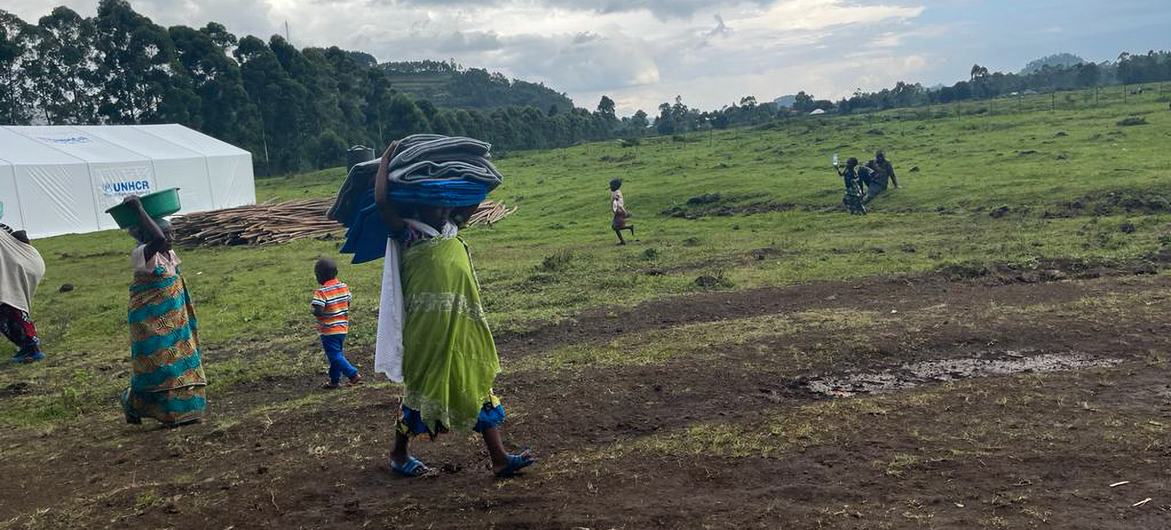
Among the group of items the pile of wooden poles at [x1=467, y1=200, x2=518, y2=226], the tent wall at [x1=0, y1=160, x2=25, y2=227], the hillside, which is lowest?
the hillside

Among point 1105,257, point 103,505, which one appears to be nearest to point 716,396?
point 103,505

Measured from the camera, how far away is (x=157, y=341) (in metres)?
6.08

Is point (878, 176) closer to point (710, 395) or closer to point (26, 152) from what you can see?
point (710, 395)

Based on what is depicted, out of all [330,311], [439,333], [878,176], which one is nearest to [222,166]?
[878,176]

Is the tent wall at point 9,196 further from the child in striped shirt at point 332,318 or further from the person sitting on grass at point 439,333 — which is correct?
the person sitting on grass at point 439,333

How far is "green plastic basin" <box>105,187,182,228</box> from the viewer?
19.2ft

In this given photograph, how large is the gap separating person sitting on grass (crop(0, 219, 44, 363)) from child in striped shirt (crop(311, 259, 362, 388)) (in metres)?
4.25

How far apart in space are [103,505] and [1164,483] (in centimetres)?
558

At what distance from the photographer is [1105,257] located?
1084 cm

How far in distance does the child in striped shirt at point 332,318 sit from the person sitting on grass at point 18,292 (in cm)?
425

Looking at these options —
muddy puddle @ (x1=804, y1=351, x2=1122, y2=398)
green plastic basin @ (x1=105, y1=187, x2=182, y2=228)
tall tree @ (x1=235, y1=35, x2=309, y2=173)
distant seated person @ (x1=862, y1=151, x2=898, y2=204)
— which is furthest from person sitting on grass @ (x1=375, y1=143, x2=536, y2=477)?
tall tree @ (x1=235, y1=35, x2=309, y2=173)

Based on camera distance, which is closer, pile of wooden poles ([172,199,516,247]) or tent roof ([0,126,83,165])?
pile of wooden poles ([172,199,516,247])

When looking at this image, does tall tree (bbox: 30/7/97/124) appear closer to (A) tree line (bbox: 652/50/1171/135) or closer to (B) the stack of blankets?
(A) tree line (bbox: 652/50/1171/135)

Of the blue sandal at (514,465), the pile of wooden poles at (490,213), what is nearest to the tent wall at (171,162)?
the pile of wooden poles at (490,213)
